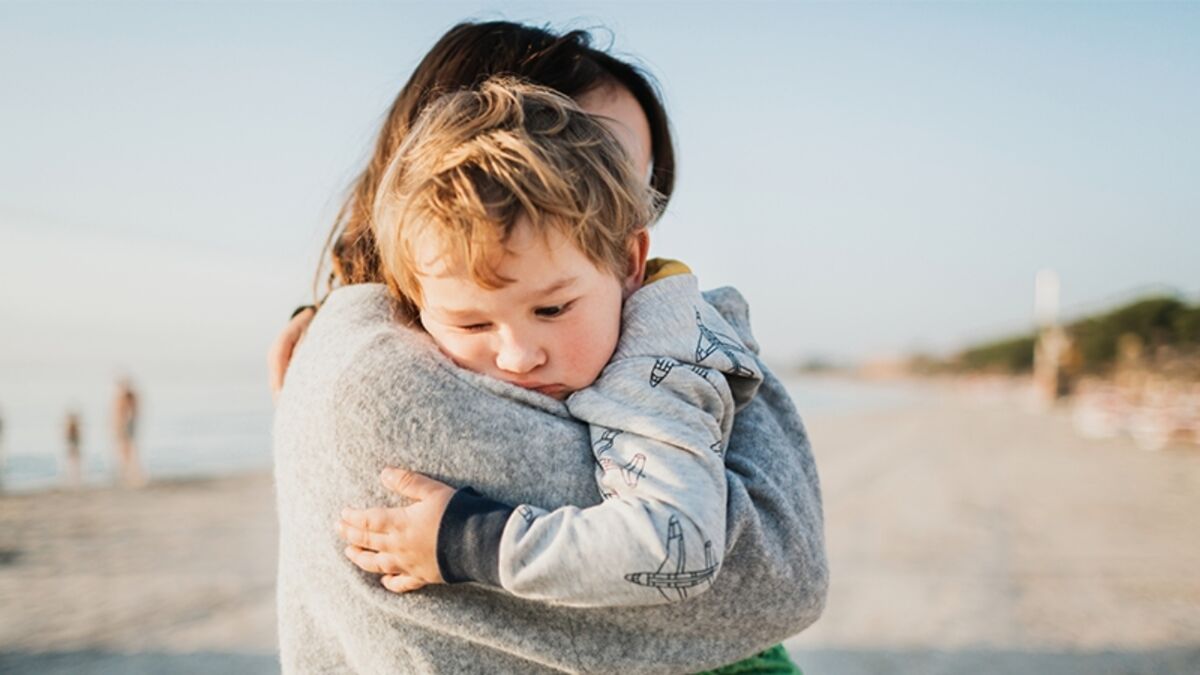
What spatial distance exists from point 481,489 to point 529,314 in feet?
0.97

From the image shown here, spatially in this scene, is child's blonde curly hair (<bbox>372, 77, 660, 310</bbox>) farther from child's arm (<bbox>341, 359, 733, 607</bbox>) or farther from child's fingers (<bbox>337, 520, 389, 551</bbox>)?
child's fingers (<bbox>337, 520, 389, 551</bbox>)

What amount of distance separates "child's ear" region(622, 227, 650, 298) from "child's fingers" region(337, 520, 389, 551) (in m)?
0.63

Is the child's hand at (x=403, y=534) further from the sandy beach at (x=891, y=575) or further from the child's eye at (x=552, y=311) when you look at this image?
the sandy beach at (x=891, y=575)

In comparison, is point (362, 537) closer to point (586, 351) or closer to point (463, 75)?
point (586, 351)

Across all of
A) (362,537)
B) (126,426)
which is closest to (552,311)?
(362,537)

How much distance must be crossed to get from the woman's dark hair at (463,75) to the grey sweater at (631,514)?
67 cm

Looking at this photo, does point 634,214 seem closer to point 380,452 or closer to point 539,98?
point 539,98

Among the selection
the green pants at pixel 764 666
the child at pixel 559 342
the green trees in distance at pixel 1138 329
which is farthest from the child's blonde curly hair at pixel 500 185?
the green trees in distance at pixel 1138 329

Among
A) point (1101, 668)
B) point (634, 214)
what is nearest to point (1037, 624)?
point (1101, 668)

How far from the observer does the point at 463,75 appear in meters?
1.99

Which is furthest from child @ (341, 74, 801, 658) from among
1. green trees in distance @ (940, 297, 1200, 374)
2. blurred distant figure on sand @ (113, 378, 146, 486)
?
green trees in distance @ (940, 297, 1200, 374)

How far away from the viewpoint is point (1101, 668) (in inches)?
225

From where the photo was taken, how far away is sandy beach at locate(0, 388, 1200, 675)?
593 centimetres

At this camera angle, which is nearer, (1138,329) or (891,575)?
(891,575)
